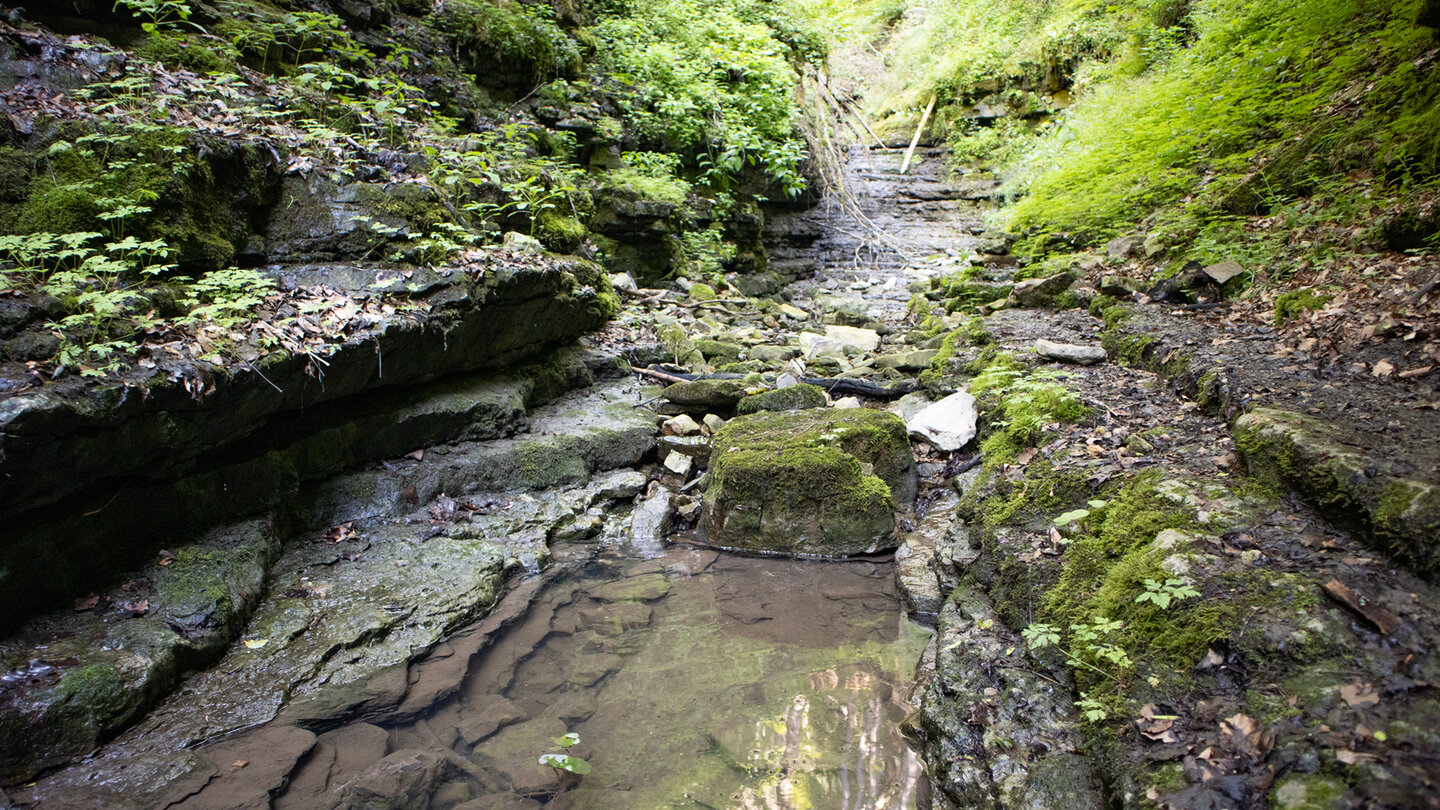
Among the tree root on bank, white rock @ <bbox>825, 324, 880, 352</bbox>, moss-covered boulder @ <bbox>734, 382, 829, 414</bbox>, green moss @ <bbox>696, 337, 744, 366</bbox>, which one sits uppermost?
moss-covered boulder @ <bbox>734, 382, 829, 414</bbox>

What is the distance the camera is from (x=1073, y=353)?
5.70 meters

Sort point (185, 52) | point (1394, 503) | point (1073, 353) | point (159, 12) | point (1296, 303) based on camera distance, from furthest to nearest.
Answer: point (159, 12), point (185, 52), point (1073, 353), point (1296, 303), point (1394, 503)

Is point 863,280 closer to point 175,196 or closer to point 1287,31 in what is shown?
point 1287,31

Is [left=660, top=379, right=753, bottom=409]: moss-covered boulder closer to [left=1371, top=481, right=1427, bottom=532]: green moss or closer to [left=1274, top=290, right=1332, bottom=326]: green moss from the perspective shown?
[left=1274, top=290, right=1332, bottom=326]: green moss

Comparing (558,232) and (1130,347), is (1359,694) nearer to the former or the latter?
(1130,347)

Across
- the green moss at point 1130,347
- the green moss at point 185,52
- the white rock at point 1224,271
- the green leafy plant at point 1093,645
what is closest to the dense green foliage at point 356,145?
the green moss at point 185,52

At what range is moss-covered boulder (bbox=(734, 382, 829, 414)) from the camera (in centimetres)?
679

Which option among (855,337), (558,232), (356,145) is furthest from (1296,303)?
(356,145)

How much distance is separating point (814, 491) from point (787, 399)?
1754mm

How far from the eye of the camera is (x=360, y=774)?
9.78 ft

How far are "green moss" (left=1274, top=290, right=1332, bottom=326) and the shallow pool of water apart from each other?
3.41 metres

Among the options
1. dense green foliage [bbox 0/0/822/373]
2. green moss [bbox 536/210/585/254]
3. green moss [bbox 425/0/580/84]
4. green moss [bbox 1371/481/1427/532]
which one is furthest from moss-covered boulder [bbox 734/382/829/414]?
green moss [bbox 425/0/580/84]

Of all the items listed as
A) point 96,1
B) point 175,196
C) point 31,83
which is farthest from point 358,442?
point 96,1

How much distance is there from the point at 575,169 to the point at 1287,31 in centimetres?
931
